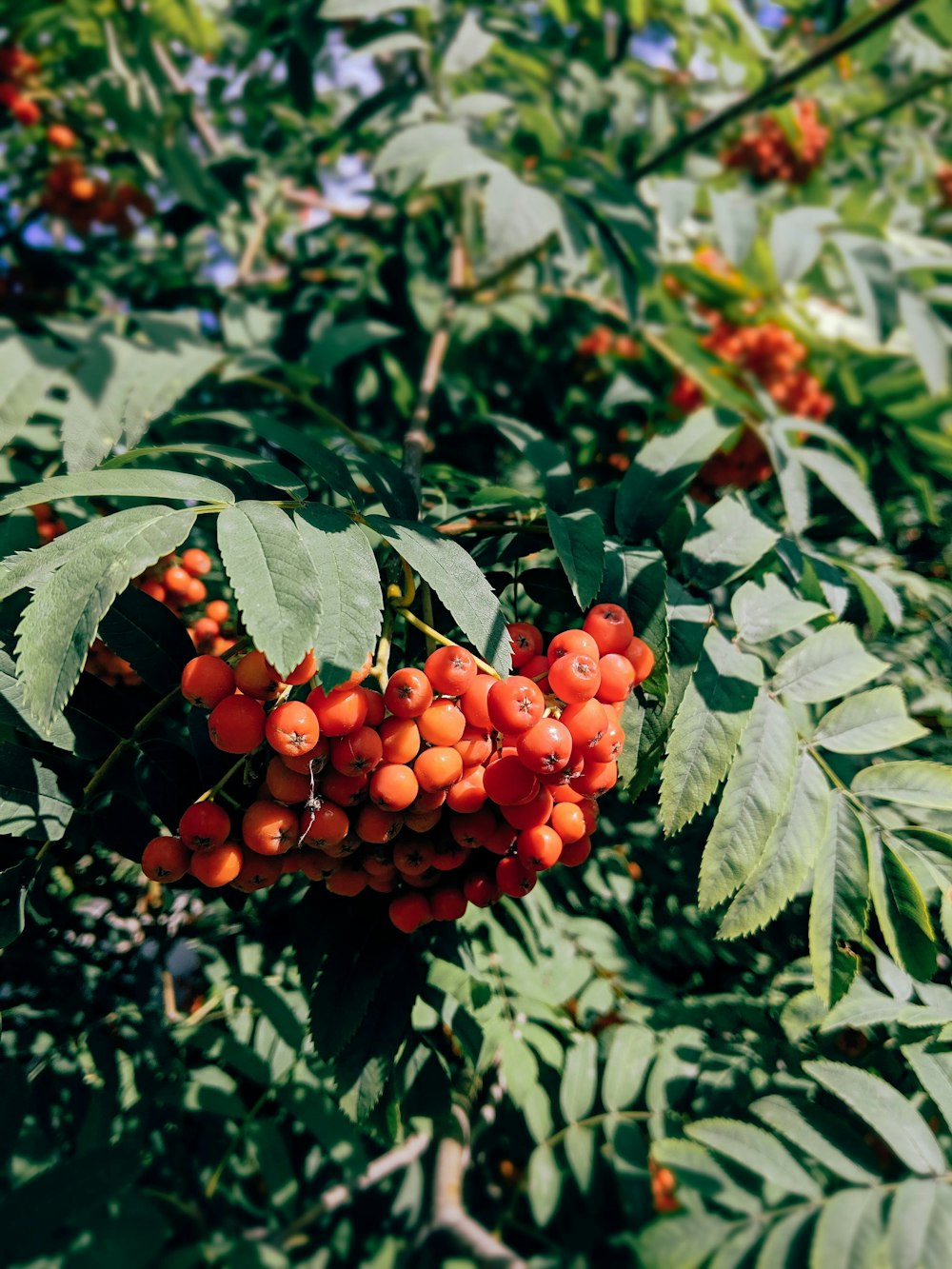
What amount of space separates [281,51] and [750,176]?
2247 millimetres

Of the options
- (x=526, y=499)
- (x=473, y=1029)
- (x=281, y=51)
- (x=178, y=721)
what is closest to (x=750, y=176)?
(x=281, y=51)

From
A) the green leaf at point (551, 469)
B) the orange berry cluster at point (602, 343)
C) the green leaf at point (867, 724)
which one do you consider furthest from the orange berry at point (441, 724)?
the orange berry cluster at point (602, 343)

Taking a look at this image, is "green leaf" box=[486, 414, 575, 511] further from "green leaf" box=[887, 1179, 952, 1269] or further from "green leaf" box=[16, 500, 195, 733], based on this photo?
"green leaf" box=[887, 1179, 952, 1269]

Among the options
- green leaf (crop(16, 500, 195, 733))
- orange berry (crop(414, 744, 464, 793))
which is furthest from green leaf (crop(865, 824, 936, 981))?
green leaf (crop(16, 500, 195, 733))

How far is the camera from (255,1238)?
63.7 inches

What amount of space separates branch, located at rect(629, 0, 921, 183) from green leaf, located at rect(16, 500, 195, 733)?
2432mm

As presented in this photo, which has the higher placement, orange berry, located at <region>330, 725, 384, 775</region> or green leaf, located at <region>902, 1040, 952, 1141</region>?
orange berry, located at <region>330, 725, 384, 775</region>

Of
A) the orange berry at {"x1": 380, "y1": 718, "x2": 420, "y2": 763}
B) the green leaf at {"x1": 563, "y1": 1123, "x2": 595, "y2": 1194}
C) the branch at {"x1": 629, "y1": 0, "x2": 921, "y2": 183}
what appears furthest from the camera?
the branch at {"x1": 629, "y1": 0, "x2": 921, "y2": 183}

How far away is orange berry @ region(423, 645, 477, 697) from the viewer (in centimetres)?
111

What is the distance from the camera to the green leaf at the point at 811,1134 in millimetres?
1171

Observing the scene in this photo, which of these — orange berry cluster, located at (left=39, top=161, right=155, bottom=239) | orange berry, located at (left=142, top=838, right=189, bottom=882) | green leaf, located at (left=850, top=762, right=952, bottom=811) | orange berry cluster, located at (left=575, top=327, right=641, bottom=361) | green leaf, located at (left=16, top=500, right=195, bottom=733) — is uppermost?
orange berry cluster, located at (left=39, top=161, right=155, bottom=239)

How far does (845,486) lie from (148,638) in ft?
4.89

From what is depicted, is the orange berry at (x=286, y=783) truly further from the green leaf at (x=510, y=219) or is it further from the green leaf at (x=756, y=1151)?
the green leaf at (x=510, y=219)

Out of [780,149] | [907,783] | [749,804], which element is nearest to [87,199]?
[780,149]
